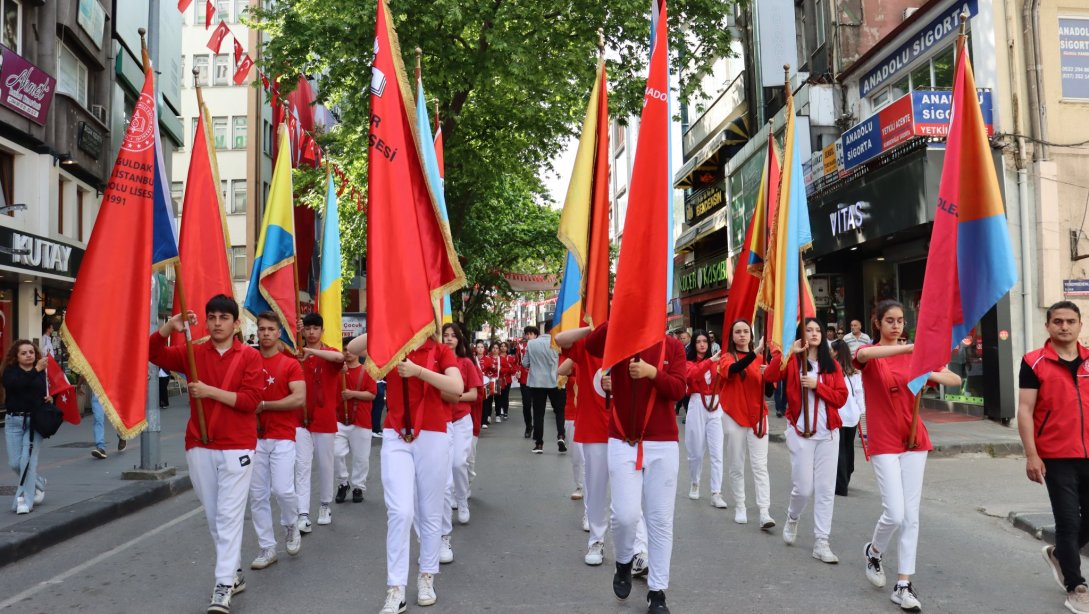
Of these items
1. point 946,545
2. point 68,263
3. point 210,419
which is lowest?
point 946,545

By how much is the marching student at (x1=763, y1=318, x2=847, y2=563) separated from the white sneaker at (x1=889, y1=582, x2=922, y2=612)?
114cm

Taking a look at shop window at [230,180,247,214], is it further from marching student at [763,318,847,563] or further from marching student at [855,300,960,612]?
marching student at [855,300,960,612]

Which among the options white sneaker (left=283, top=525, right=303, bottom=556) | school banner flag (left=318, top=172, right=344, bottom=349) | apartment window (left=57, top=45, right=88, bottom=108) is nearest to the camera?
white sneaker (left=283, top=525, right=303, bottom=556)

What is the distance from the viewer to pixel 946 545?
7.10 meters

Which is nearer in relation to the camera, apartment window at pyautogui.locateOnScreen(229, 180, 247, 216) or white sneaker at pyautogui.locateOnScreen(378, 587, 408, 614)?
white sneaker at pyautogui.locateOnScreen(378, 587, 408, 614)

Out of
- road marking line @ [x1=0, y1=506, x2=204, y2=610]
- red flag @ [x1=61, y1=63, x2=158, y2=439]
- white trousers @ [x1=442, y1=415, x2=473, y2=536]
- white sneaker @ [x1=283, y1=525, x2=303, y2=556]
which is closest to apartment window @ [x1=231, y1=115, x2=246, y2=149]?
road marking line @ [x1=0, y1=506, x2=204, y2=610]

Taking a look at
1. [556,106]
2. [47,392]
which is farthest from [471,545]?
[556,106]

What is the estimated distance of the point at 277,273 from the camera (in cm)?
830

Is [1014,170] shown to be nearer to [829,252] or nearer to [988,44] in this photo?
[988,44]

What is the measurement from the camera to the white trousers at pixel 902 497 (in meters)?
5.36

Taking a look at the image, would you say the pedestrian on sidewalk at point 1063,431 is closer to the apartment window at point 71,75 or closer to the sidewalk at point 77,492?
the sidewalk at point 77,492

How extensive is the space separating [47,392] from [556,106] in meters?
13.4

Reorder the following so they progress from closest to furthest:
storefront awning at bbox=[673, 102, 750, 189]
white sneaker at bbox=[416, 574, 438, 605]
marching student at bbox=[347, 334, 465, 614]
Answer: marching student at bbox=[347, 334, 465, 614], white sneaker at bbox=[416, 574, 438, 605], storefront awning at bbox=[673, 102, 750, 189]

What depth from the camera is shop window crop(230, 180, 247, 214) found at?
132 feet
